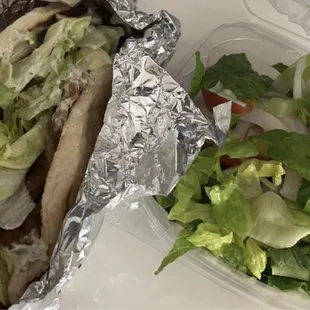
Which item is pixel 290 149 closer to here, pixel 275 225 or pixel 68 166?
pixel 275 225

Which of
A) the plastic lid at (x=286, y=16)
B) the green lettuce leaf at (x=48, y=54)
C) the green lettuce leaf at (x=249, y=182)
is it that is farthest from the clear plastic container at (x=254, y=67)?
the green lettuce leaf at (x=48, y=54)

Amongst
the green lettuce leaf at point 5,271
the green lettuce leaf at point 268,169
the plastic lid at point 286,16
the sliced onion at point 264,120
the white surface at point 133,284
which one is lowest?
the white surface at point 133,284

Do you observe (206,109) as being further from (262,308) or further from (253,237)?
(262,308)

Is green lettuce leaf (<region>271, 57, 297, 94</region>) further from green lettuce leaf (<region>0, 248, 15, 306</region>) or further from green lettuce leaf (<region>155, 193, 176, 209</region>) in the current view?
green lettuce leaf (<region>0, 248, 15, 306</region>)

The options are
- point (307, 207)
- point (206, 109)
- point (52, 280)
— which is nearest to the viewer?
point (52, 280)

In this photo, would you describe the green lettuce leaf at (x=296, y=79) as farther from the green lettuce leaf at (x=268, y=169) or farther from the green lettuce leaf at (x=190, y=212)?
the green lettuce leaf at (x=190, y=212)

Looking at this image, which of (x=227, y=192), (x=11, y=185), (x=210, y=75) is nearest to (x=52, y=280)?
(x=11, y=185)
